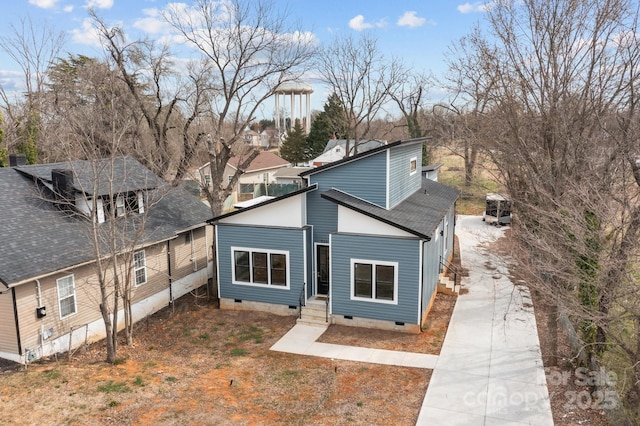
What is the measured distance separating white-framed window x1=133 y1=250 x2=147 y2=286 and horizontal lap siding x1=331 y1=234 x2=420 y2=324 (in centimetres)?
679

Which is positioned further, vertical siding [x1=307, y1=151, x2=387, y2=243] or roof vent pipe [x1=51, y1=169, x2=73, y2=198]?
vertical siding [x1=307, y1=151, x2=387, y2=243]

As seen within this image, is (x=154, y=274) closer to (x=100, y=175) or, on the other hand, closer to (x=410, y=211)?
(x=100, y=175)

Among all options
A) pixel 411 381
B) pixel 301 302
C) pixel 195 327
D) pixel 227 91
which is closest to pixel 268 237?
pixel 301 302

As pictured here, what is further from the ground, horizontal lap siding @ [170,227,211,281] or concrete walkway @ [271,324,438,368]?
horizontal lap siding @ [170,227,211,281]

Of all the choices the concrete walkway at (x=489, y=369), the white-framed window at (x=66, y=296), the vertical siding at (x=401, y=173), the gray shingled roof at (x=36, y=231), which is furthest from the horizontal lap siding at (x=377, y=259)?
the white-framed window at (x=66, y=296)

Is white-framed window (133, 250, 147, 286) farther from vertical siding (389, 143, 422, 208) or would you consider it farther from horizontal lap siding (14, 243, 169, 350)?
vertical siding (389, 143, 422, 208)

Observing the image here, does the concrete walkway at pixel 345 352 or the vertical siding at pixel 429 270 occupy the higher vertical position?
the vertical siding at pixel 429 270

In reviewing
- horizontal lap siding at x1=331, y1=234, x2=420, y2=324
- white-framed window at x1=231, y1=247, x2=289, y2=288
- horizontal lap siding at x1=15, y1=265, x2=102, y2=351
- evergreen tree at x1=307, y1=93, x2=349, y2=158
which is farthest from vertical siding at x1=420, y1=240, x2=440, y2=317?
evergreen tree at x1=307, y1=93, x2=349, y2=158

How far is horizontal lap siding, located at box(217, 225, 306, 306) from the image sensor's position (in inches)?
627

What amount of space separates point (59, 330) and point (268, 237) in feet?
22.4

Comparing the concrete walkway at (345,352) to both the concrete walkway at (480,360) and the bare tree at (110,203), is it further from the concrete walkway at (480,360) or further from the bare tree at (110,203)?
the bare tree at (110,203)

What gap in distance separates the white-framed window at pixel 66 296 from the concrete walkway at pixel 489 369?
33.7ft

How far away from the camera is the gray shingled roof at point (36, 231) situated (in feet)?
40.7

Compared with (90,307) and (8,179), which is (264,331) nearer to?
(90,307)
